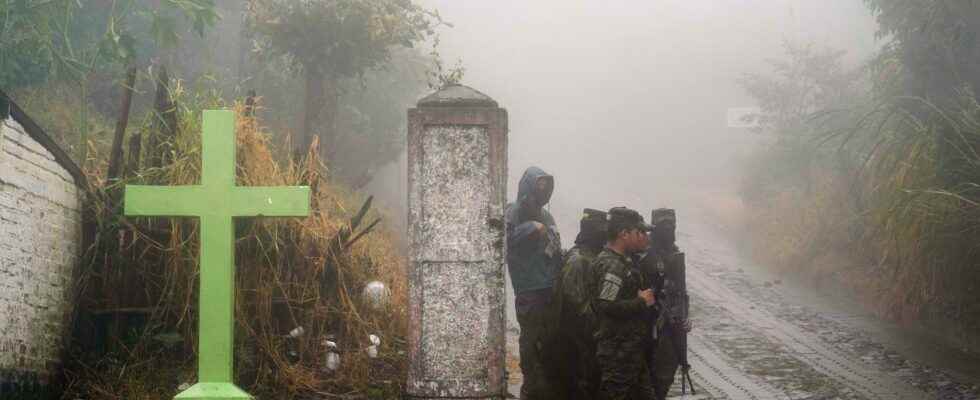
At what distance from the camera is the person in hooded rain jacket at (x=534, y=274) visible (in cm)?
688

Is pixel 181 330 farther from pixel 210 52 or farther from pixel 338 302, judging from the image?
pixel 210 52

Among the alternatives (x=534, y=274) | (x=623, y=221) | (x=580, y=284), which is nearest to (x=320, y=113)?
(x=534, y=274)

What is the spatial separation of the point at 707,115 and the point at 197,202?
42.5 meters

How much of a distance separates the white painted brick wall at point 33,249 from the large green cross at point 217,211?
1.56 meters

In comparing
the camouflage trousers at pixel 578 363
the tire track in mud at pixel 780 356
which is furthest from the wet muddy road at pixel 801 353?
the camouflage trousers at pixel 578 363

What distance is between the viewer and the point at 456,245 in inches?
245

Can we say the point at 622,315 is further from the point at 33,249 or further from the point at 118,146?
the point at 118,146

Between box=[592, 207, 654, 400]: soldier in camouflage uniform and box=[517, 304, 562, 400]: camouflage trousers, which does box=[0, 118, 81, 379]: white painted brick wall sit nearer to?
box=[517, 304, 562, 400]: camouflage trousers

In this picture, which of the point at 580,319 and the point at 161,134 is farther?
the point at 161,134

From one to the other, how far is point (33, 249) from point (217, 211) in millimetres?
2181

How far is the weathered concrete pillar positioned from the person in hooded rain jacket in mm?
645

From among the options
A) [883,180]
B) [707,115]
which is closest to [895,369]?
[883,180]

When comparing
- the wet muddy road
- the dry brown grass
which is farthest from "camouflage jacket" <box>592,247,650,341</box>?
the wet muddy road

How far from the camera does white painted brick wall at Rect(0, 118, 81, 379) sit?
5.87m
